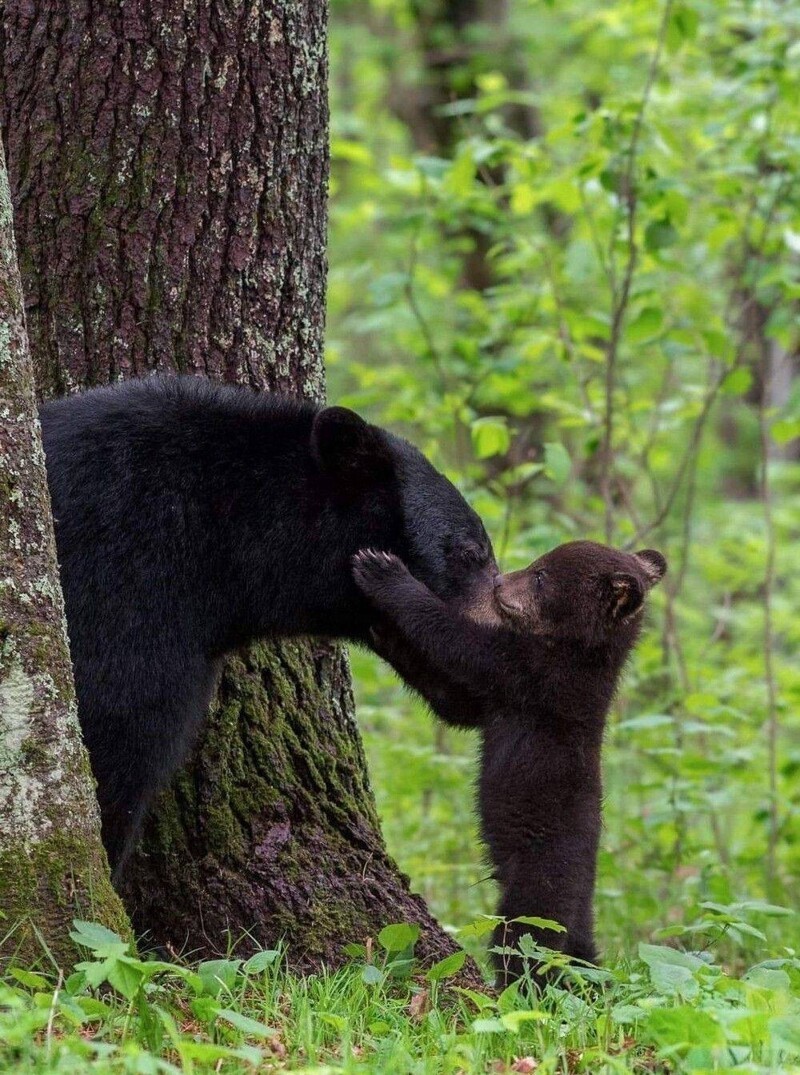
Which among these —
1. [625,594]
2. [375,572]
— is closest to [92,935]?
[375,572]

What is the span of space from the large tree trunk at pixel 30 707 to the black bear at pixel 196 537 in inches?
18.6

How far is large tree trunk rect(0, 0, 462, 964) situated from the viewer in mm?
3877

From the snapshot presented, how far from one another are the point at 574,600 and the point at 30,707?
74.5 inches

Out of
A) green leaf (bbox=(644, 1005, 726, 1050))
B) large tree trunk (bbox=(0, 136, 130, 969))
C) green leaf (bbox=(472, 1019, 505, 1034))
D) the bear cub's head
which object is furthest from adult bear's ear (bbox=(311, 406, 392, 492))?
green leaf (bbox=(644, 1005, 726, 1050))

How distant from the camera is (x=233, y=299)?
4016mm

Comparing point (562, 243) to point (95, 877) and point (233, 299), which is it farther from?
point (95, 877)

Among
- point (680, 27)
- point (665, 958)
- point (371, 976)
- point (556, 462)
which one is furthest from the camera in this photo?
point (680, 27)

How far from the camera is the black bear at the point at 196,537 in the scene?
339 cm

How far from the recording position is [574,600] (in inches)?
160

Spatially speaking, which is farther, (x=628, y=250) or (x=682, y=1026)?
(x=628, y=250)

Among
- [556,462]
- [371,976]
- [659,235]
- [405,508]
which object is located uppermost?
[659,235]

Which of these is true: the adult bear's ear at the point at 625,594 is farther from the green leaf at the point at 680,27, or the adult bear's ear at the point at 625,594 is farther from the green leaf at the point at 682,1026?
the green leaf at the point at 680,27

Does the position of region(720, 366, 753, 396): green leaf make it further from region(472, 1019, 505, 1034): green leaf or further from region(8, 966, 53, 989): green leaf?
region(8, 966, 53, 989): green leaf

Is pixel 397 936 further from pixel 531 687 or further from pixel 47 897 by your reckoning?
pixel 47 897
